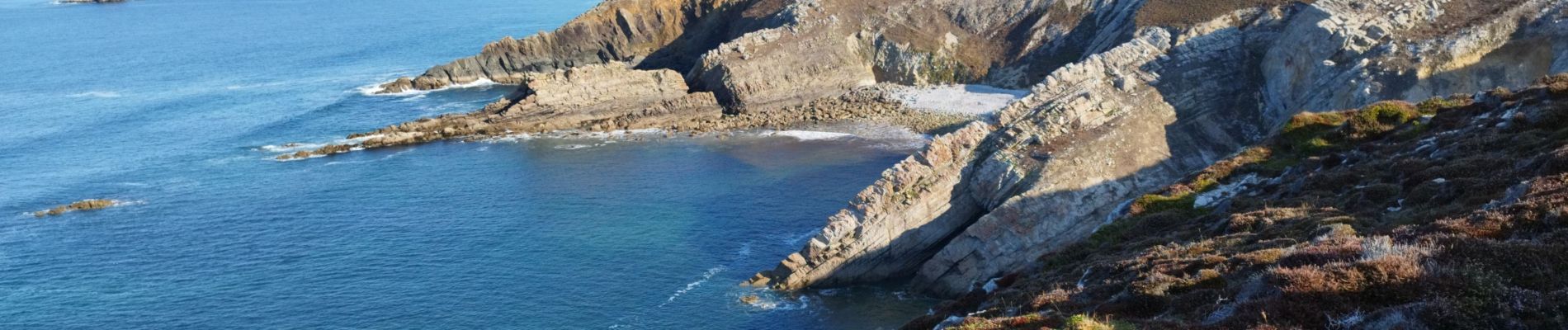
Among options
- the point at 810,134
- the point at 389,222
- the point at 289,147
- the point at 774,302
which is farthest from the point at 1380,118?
the point at 289,147

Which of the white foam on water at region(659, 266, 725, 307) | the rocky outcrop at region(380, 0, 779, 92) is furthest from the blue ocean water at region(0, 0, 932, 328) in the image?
the rocky outcrop at region(380, 0, 779, 92)

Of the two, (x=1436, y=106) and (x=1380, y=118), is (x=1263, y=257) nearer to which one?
(x=1380, y=118)

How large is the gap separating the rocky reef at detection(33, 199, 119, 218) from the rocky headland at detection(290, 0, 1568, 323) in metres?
16.2

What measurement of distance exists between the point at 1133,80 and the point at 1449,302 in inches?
1870

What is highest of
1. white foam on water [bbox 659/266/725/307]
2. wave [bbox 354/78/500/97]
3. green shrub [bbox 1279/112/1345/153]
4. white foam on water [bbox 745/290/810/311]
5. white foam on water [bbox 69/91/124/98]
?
green shrub [bbox 1279/112/1345/153]

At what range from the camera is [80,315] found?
52.2m

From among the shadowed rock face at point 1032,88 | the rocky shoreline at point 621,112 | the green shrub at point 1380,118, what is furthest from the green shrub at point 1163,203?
the rocky shoreline at point 621,112

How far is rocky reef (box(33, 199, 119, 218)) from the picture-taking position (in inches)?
2854

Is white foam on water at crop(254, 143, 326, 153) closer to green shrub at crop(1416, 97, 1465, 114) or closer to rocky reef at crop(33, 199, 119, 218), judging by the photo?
rocky reef at crop(33, 199, 119, 218)

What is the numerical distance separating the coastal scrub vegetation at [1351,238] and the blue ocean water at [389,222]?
16147 millimetres

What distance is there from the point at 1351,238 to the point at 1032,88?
2235 inches

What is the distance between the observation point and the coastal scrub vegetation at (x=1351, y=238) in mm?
17703

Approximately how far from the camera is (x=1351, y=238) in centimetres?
2272

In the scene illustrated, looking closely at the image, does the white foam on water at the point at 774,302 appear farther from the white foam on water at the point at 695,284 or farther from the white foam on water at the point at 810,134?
the white foam on water at the point at 810,134
